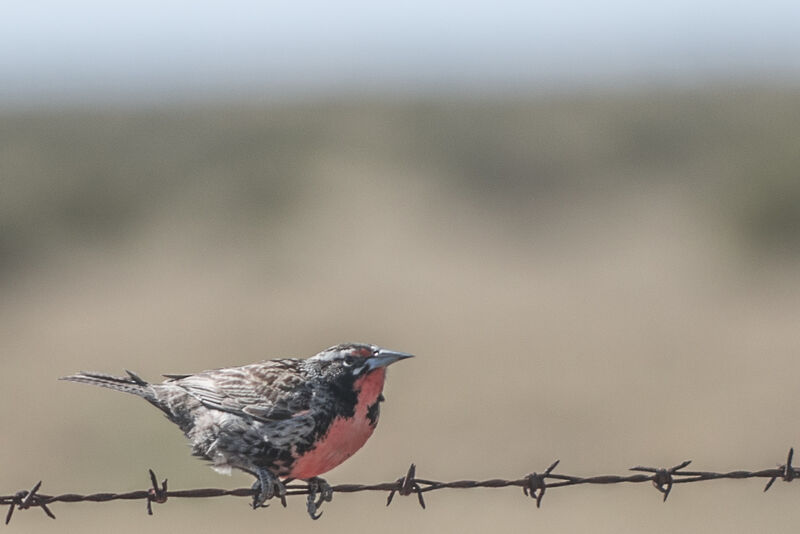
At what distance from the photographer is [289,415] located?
22.1 feet

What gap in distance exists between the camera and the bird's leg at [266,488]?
6.60m

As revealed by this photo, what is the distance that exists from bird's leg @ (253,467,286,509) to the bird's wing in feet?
0.87

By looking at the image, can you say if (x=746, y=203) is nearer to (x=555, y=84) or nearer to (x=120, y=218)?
(x=120, y=218)

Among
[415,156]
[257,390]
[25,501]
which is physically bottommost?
[25,501]

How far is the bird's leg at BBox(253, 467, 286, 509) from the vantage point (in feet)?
21.6

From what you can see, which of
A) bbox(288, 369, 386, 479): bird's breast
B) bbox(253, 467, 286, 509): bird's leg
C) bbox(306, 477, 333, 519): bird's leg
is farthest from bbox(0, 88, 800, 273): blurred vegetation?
bbox(253, 467, 286, 509): bird's leg

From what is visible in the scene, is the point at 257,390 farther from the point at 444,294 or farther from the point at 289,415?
the point at 444,294

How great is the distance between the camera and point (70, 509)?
58.4 ft

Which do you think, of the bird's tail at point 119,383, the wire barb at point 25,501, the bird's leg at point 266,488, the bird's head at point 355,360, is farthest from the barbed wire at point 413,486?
the bird's tail at point 119,383

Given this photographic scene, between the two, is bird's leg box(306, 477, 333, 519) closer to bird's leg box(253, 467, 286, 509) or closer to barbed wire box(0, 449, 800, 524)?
bird's leg box(253, 467, 286, 509)

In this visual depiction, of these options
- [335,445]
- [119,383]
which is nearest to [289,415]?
[335,445]

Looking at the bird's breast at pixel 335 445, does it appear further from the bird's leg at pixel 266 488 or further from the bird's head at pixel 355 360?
the bird's head at pixel 355 360

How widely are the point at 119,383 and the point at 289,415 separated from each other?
Answer: 1250 millimetres

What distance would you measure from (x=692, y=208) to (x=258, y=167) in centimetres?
1892
